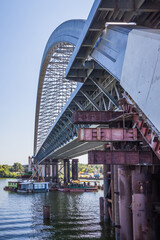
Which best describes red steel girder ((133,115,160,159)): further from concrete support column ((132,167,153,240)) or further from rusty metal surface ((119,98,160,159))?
concrete support column ((132,167,153,240))

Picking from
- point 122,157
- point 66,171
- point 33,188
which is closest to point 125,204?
point 122,157

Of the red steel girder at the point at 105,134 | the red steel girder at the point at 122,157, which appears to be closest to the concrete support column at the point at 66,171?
the red steel girder at the point at 122,157

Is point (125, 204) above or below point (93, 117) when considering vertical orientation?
below

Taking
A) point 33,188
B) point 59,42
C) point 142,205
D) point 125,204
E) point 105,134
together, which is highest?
point 59,42

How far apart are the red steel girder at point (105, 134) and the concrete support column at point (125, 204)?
4163 mm

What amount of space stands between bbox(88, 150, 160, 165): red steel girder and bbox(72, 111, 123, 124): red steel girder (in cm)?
161

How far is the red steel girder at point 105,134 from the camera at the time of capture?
42.5 ft

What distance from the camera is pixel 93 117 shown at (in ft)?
46.7

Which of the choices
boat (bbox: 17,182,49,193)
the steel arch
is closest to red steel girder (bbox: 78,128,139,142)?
the steel arch

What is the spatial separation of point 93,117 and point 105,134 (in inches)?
55.3

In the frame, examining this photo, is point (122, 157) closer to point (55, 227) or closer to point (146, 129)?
point (146, 129)

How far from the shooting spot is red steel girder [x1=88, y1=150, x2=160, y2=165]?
13.4m

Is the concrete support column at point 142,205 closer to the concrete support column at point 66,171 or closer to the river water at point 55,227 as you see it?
the river water at point 55,227

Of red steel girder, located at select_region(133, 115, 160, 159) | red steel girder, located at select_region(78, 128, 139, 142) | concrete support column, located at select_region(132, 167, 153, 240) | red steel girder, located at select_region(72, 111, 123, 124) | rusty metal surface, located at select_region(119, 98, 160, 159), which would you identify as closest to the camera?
rusty metal surface, located at select_region(119, 98, 160, 159)
